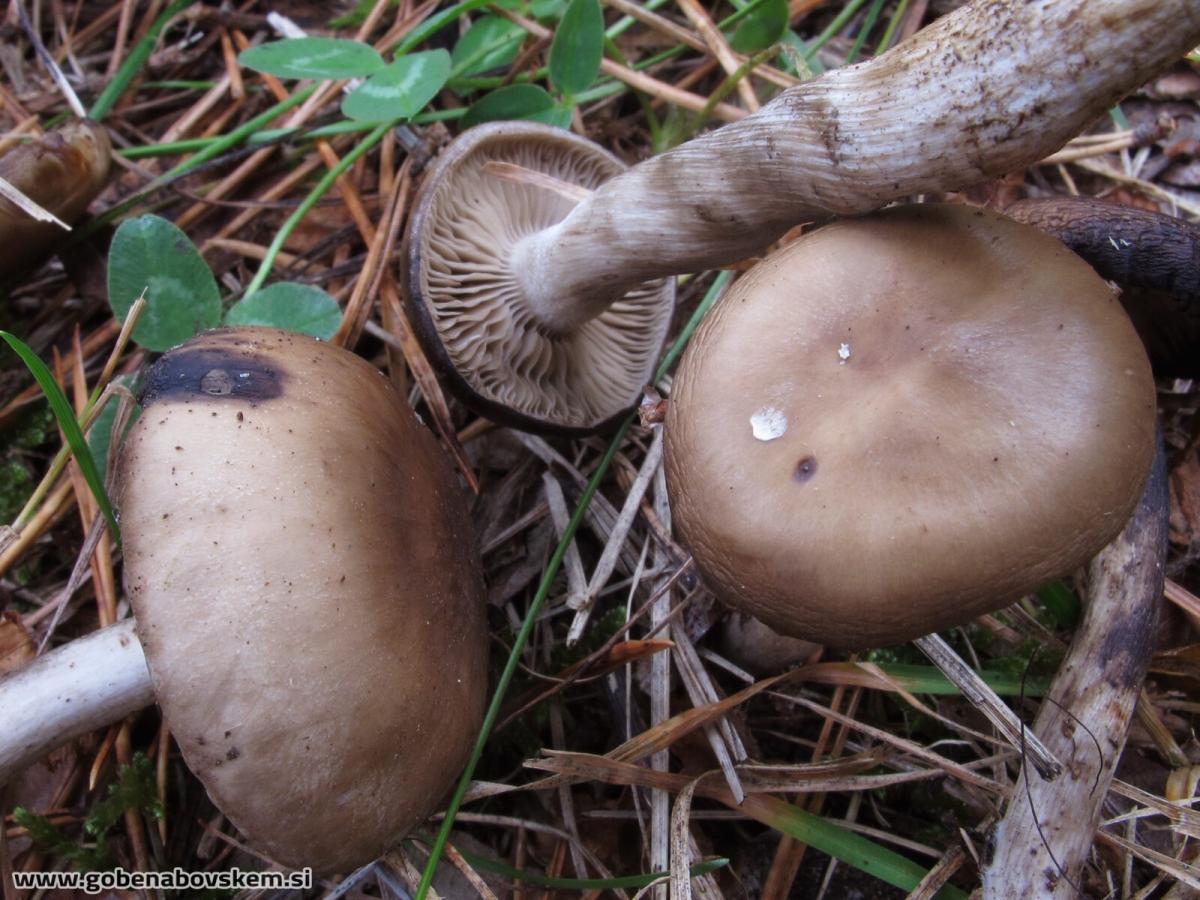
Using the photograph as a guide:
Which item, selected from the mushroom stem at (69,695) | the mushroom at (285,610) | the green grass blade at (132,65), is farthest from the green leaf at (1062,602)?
the green grass blade at (132,65)

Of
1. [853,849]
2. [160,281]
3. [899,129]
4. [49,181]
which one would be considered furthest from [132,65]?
[853,849]

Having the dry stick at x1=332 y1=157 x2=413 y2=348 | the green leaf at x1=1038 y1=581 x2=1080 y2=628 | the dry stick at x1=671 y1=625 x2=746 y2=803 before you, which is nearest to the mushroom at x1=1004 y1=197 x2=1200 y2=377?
the green leaf at x1=1038 y1=581 x2=1080 y2=628

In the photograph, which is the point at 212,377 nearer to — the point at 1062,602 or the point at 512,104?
the point at 512,104

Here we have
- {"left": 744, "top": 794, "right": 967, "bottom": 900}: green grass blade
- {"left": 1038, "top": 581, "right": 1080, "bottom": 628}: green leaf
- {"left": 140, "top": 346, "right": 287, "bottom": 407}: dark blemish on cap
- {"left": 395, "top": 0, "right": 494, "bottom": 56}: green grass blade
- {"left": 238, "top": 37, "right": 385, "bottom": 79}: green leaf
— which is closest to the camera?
{"left": 140, "top": 346, "right": 287, "bottom": 407}: dark blemish on cap

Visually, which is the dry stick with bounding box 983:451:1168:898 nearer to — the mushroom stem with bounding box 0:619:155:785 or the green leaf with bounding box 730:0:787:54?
the green leaf with bounding box 730:0:787:54

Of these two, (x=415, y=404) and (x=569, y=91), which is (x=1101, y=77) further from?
(x=415, y=404)
